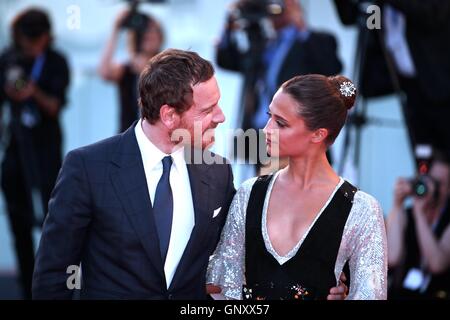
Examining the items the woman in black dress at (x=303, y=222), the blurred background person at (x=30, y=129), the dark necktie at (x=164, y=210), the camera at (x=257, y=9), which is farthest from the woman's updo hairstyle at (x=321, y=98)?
the blurred background person at (x=30, y=129)

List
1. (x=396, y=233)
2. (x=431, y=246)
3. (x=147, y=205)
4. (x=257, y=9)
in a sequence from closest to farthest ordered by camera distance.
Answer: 1. (x=147, y=205)
2. (x=431, y=246)
3. (x=396, y=233)
4. (x=257, y=9)

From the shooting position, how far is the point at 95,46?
217 inches

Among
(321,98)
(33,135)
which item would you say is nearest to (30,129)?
(33,135)

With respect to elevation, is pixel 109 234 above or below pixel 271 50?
below

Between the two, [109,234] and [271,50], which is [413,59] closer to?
[271,50]

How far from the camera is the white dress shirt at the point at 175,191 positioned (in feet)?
8.46

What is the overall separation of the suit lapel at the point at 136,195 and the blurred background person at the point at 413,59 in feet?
5.51

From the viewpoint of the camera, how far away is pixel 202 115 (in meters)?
2.65

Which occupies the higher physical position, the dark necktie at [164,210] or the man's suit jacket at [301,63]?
the man's suit jacket at [301,63]

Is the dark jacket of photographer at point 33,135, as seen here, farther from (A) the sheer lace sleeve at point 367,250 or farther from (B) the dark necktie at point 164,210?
(A) the sheer lace sleeve at point 367,250

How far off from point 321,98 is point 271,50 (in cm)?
190
